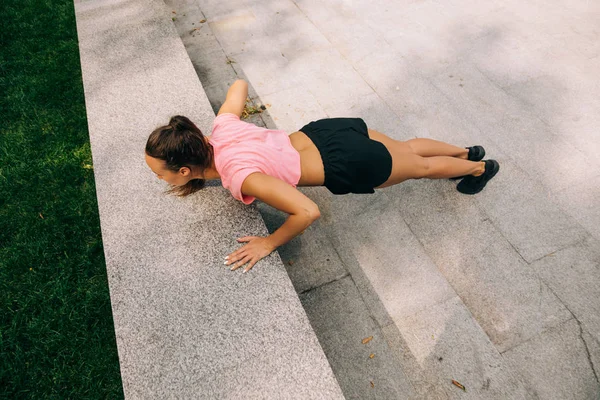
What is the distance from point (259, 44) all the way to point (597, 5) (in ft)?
14.7

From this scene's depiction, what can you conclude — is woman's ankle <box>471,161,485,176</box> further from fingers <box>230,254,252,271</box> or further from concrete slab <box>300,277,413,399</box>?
fingers <box>230,254,252,271</box>

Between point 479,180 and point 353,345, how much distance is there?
184cm

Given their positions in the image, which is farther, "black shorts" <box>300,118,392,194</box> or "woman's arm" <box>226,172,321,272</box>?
"black shorts" <box>300,118,392,194</box>

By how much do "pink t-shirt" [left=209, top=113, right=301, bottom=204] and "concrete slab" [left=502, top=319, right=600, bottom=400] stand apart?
2.05 meters

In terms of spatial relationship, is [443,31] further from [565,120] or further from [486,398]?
[486,398]

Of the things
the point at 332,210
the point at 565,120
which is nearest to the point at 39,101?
the point at 332,210

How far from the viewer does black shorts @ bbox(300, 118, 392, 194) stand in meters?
2.62

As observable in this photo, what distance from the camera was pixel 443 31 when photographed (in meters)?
4.99

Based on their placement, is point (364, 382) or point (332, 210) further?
point (332, 210)

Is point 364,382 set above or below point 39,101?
below

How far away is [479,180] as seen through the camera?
3.42 meters

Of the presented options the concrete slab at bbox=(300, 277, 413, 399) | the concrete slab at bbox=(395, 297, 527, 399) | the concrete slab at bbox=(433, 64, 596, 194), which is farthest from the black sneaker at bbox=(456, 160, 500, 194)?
the concrete slab at bbox=(300, 277, 413, 399)

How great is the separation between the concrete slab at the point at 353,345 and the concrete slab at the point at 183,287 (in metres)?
0.54

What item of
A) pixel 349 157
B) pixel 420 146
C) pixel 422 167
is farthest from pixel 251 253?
pixel 420 146
